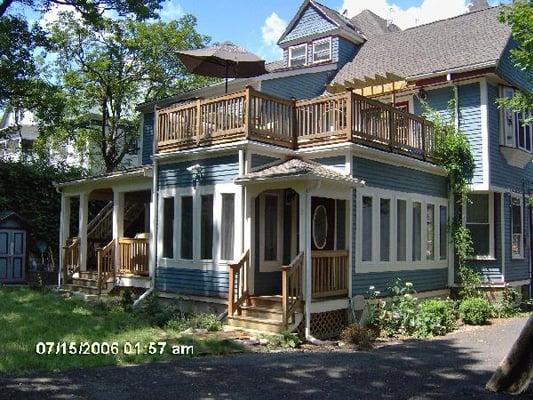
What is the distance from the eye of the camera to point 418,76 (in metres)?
17.4

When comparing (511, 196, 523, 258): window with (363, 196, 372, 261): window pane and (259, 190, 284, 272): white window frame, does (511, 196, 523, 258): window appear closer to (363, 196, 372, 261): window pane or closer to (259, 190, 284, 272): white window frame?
(363, 196, 372, 261): window pane

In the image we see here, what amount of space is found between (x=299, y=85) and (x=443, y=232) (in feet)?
22.1

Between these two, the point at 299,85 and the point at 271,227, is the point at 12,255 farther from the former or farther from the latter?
the point at 299,85

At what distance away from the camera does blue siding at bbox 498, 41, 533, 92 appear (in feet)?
55.6

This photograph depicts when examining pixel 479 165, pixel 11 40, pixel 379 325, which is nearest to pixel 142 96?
pixel 11 40

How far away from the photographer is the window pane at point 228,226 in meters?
13.1

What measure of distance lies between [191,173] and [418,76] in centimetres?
787

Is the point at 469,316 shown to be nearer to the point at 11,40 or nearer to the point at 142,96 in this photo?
the point at 11,40

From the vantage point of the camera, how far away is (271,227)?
44.9 ft

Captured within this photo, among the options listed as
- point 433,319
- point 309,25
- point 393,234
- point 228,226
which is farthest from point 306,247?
point 309,25

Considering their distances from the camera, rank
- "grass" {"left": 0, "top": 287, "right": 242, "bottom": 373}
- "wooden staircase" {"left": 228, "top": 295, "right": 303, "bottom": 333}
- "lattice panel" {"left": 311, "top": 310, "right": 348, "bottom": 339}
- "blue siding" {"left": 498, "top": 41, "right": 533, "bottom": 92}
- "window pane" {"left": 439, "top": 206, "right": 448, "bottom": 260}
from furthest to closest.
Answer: "blue siding" {"left": 498, "top": 41, "right": 533, "bottom": 92}
"window pane" {"left": 439, "top": 206, "right": 448, "bottom": 260}
"lattice panel" {"left": 311, "top": 310, "right": 348, "bottom": 339}
"wooden staircase" {"left": 228, "top": 295, "right": 303, "bottom": 333}
"grass" {"left": 0, "top": 287, "right": 242, "bottom": 373}

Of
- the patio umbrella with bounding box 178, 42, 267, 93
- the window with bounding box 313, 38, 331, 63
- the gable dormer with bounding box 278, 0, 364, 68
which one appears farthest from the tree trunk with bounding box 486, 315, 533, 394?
the window with bounding box 313, 38, 331, 63

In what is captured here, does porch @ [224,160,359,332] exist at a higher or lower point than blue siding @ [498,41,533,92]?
lower

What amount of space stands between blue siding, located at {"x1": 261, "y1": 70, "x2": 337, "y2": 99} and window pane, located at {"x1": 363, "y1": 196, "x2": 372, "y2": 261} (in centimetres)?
604
